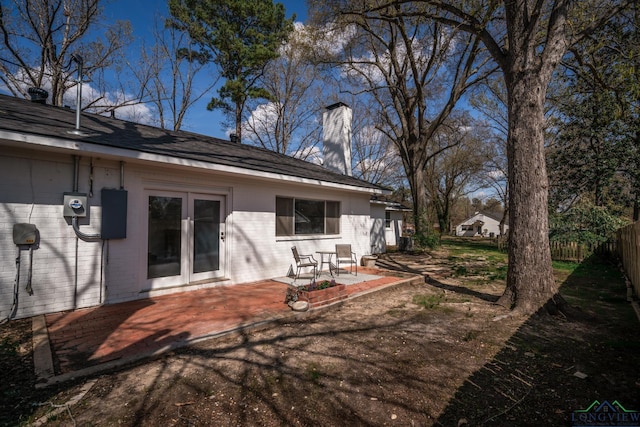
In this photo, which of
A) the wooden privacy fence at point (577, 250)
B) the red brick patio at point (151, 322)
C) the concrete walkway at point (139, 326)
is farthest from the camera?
the wooden privacy fence at point (577, 250)

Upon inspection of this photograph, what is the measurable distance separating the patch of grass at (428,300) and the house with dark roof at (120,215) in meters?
3.55

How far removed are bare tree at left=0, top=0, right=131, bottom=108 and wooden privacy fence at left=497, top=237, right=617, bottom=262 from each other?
23.4 meters

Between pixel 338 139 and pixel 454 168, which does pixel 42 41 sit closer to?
pixel 338 139

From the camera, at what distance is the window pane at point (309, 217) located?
8570mm

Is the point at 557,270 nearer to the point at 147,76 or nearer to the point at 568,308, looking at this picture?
the point at 568,308

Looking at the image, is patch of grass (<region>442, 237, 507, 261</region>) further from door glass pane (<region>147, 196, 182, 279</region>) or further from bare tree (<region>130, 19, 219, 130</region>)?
bare tree (<region>130, 19, 219, 130</region>)

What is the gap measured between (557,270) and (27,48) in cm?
2433

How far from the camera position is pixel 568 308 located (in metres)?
5.24

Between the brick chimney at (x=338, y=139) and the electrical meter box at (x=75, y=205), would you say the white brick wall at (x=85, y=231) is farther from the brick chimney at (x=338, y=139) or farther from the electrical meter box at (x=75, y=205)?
the brick chimney at (x=338, y=139)

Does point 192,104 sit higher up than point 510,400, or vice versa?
point 192,104

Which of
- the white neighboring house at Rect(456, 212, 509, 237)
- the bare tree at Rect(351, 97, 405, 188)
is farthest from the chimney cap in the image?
the white neighboring house at Rect(456, 212, 509, 237)

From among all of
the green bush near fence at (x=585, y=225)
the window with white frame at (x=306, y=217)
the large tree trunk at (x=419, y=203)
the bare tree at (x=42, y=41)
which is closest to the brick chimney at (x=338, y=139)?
the window with white frame at (x=306, y=217)

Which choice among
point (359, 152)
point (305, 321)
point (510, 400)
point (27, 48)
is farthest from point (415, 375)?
point (359, 152)

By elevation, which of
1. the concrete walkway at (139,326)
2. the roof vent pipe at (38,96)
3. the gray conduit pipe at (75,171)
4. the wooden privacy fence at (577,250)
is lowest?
the concrete walkway at (139,326)
